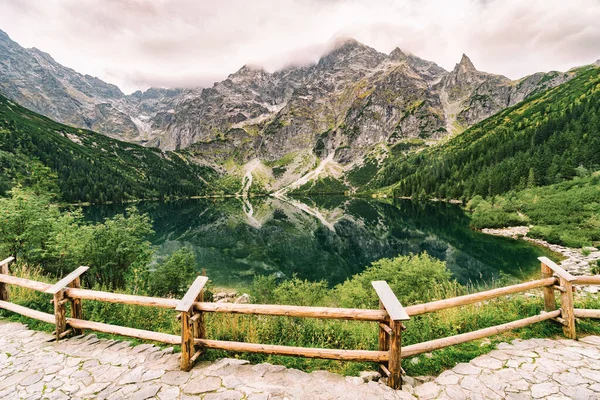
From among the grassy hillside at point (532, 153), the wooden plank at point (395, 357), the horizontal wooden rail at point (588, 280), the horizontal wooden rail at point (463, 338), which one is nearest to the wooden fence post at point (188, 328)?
the wooden plank at point (395, 357)

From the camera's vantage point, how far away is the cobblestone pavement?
577cm

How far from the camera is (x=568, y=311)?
800cm

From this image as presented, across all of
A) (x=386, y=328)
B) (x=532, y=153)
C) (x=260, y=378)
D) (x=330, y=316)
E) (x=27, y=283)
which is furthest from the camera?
(x=532, y=153)

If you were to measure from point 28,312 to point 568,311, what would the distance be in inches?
686

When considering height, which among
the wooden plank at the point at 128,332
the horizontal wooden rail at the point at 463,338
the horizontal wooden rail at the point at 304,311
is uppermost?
the horizontal wooden rail at the point at 304,311

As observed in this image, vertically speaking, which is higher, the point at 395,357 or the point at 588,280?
Result: the point at 588,280

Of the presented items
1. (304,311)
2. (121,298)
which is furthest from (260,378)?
(121,298)

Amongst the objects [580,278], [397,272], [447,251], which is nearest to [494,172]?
[447,251]

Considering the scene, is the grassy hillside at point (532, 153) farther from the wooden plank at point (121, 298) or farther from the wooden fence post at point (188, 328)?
the wooden plank at point (121, 298)

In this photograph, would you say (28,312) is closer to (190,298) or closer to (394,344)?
(190,298)

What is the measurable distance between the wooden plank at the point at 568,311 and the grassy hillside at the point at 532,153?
273 ft

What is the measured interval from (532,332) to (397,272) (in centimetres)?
974

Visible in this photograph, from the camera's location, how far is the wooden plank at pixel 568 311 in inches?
311

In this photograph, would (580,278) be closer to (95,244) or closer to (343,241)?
(95,244)
